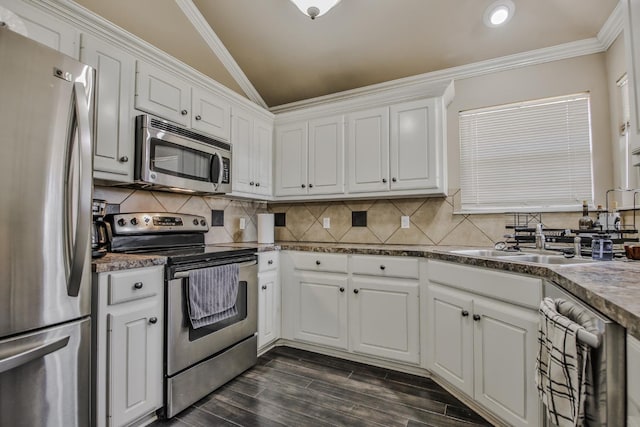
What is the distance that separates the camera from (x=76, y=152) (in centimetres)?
123

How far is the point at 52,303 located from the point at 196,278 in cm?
69

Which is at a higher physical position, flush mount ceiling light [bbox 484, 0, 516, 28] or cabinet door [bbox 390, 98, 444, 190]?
flush mount ceiling light [bbox 484, 0, 516, 28]

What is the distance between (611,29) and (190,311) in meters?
3.29

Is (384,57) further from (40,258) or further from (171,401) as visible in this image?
(171,401)

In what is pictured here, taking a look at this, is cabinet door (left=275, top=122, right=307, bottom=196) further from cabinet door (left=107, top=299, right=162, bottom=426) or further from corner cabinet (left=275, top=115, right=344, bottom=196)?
cabinet door (left=107, top=299, right=162, bottom=426)

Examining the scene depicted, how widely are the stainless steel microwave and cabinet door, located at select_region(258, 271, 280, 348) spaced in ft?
2.62

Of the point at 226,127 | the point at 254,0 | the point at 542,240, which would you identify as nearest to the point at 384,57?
the point at 254,0

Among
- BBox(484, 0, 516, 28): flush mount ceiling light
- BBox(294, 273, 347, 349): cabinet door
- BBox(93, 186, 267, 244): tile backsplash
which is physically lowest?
BBox(294, 273, 347, 349): cabinet door

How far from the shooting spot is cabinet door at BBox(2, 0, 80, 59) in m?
1.41

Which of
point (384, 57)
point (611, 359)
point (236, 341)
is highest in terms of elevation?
point (384, 57)

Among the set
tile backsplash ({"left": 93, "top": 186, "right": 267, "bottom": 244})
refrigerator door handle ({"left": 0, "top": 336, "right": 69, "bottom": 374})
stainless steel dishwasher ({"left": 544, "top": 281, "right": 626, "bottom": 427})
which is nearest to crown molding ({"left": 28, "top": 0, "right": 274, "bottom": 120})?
tile backsplash ({"left": 93, "top": 186, "right": 267, "bottom": 244})

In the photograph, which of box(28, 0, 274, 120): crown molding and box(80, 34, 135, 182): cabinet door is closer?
box(28, 0, 274, 120): crown molding

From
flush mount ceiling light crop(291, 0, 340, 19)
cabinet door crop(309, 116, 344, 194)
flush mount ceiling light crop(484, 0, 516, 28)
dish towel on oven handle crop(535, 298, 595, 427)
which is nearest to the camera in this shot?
dish towel on oven handle crop(535, 298, 595, 427)

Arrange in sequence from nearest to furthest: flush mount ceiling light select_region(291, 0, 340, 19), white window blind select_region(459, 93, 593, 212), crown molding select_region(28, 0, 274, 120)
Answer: crown molding select_region(28, 0, 274, 120) < flush mount ceiling light select_region(291, 0, 340, 19) < white window blind select_region(459, 93, 593, 212)
